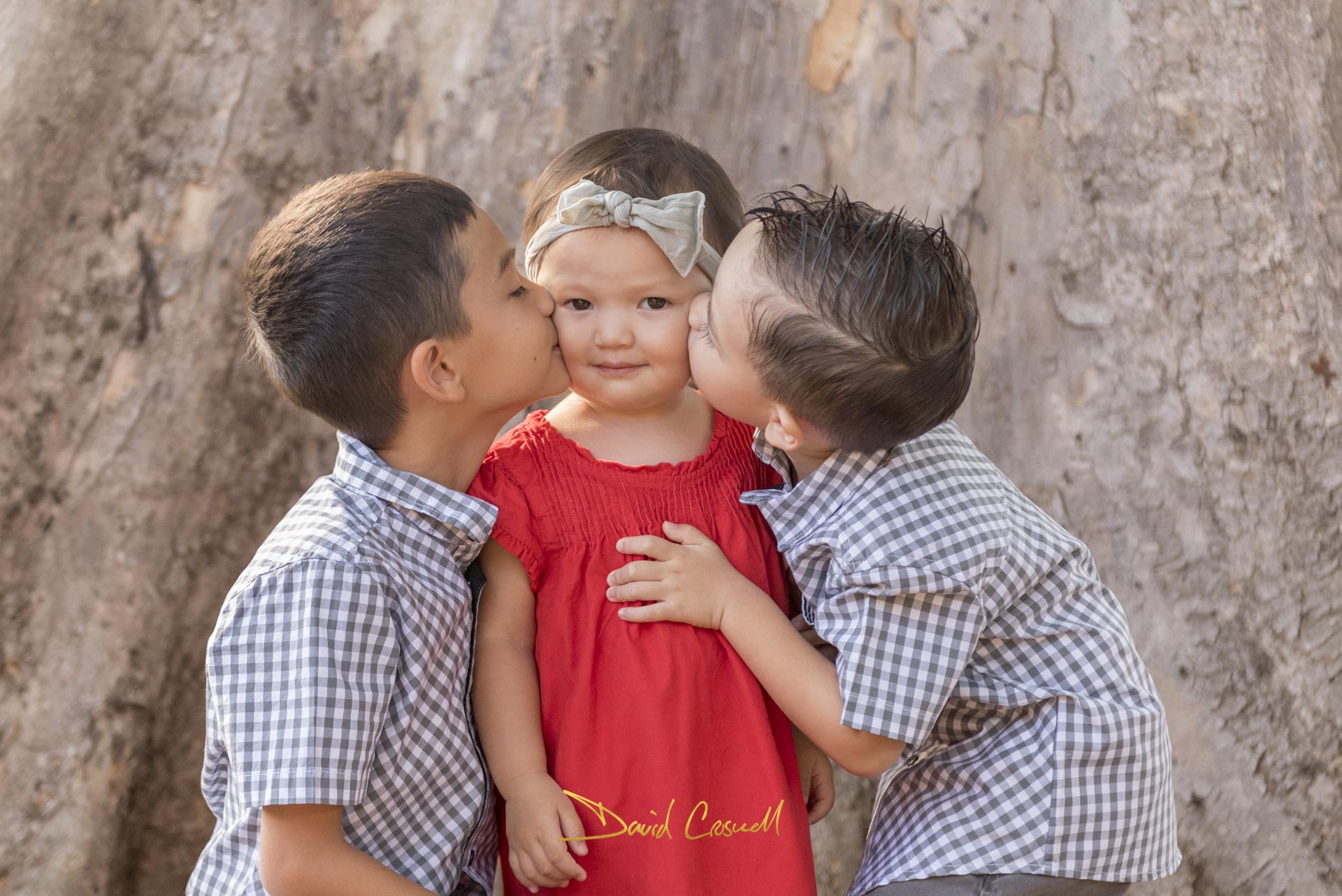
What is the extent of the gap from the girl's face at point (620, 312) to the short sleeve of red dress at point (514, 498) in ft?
0.56

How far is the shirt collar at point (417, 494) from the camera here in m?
1.73

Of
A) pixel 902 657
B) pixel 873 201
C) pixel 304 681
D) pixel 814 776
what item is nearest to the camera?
pixel 304 681

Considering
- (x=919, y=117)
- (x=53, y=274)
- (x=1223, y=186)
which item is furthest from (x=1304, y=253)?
(x=53, y=274)

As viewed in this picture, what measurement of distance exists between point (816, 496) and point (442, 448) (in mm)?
610

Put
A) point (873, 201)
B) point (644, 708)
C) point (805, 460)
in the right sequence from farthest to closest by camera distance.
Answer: point (873, 201)
point (805, 460)
point (644, 708)

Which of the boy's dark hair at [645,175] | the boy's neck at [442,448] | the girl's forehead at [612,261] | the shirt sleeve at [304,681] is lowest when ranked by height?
the shirt sleeve at [304,681]

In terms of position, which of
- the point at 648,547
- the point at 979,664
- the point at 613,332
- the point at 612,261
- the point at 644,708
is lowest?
the point at 644,708

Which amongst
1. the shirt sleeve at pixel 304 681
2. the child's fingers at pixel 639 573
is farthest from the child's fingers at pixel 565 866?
the child's fingers at pixel 639 573

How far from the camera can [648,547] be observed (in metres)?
1.76

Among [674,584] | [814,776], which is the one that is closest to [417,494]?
[674,584]

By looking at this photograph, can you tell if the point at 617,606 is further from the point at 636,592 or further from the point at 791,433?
the point at 791,433

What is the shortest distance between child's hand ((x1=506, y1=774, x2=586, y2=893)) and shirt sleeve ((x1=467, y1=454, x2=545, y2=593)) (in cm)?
32

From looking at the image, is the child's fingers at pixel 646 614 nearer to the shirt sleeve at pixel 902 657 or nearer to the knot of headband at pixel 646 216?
the shirt sleeve at pixel 902 657

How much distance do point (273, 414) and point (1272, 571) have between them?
2343mm
